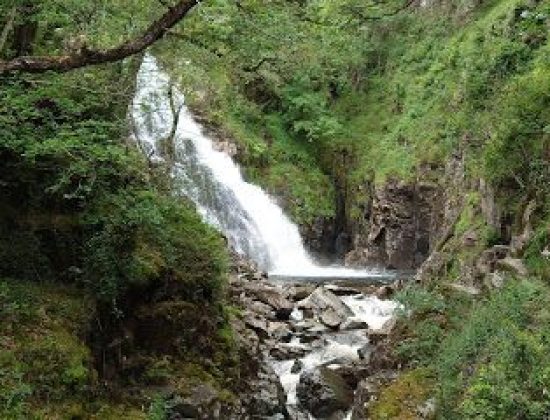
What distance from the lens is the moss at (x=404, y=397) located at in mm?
9492

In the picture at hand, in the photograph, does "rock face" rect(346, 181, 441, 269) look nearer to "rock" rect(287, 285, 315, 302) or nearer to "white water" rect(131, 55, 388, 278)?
"white water" rect(131, 55, 388, 278)

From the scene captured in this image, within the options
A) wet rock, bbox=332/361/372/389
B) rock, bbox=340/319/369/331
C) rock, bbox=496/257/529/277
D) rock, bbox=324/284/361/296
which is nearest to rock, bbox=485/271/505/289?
rock, bbox=496/257/529/277

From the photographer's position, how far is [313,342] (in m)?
15.4

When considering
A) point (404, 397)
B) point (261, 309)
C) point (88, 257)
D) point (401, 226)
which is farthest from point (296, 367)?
point (401, 226)

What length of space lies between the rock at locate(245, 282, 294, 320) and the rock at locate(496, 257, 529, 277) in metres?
6.04

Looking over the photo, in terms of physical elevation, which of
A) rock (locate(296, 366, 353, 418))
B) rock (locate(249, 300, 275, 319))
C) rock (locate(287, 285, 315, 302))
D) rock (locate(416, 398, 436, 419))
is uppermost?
rock (locate(287, 285, 315, 302))

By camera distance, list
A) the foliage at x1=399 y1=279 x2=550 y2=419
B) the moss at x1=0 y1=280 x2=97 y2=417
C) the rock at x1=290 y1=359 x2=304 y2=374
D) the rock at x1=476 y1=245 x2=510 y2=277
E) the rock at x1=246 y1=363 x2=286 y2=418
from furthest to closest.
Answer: the rock at x1=290 y1=359 x2=304 y2=374 → the rock at x1=476 y1=245 x2=510 y2=277 → the rock at x1=246 y1=363 x2=286 y2=418 → the moss at x1=0 y1=280 x2=97 y2=417 → the foliage at x1=399 y1=279 x2=550 y2=419

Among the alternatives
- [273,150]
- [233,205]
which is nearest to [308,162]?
[273,150]

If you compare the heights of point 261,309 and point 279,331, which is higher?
point 261,309

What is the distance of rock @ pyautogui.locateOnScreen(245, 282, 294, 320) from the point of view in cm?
1706

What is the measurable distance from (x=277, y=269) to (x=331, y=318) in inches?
375

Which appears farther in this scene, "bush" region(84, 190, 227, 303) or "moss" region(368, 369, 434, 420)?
"bush" region(84, 190, 227, 303)

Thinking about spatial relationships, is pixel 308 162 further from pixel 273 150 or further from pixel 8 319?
pixel 8 319

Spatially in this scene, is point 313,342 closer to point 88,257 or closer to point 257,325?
point 257,325
